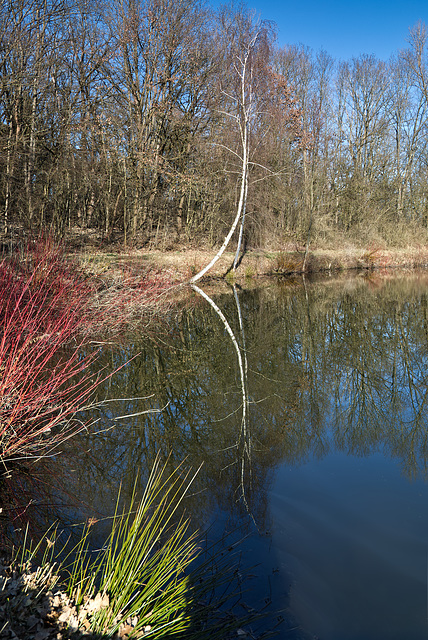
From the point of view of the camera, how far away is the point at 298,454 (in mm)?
5117

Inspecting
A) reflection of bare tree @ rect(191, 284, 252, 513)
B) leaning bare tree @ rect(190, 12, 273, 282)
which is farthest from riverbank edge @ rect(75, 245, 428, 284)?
reflection of bare tree @ rect(191, 284, 252, 513)

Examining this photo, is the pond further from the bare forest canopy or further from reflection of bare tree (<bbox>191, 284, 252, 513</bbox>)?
the bare forest canopy

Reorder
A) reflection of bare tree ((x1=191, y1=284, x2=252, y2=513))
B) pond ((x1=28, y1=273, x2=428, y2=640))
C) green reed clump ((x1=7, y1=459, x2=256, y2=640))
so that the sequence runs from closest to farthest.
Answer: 1. green reed clump ((x1=7, y1=459, x2=256, y2=640))
2. pond ((x1=28, y1=273, x2=428, y2=640))
3. reflection of bare tree ((x1=191, y1=284, x2=252, y2=513))

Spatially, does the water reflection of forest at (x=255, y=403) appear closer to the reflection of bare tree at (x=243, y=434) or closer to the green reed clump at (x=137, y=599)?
the reflection of bare tree at (x=243, y=434)

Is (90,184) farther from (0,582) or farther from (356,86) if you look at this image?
(356,86)

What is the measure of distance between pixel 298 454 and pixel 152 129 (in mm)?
20603

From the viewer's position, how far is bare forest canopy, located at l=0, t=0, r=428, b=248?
18.0 metres

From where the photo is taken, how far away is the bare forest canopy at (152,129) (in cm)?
1802

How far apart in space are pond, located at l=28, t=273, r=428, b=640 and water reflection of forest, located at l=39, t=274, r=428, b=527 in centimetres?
2

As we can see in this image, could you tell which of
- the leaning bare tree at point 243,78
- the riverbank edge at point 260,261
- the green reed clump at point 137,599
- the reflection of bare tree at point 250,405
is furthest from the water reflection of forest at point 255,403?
the leaning bare tree at point 243,78

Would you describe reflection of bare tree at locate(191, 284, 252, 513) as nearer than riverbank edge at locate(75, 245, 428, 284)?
Yes

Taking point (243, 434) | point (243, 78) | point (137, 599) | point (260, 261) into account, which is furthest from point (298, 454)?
point (260, 261)

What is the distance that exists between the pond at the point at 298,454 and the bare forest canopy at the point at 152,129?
33.5 ft

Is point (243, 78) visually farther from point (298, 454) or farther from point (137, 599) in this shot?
point (137, 599)
